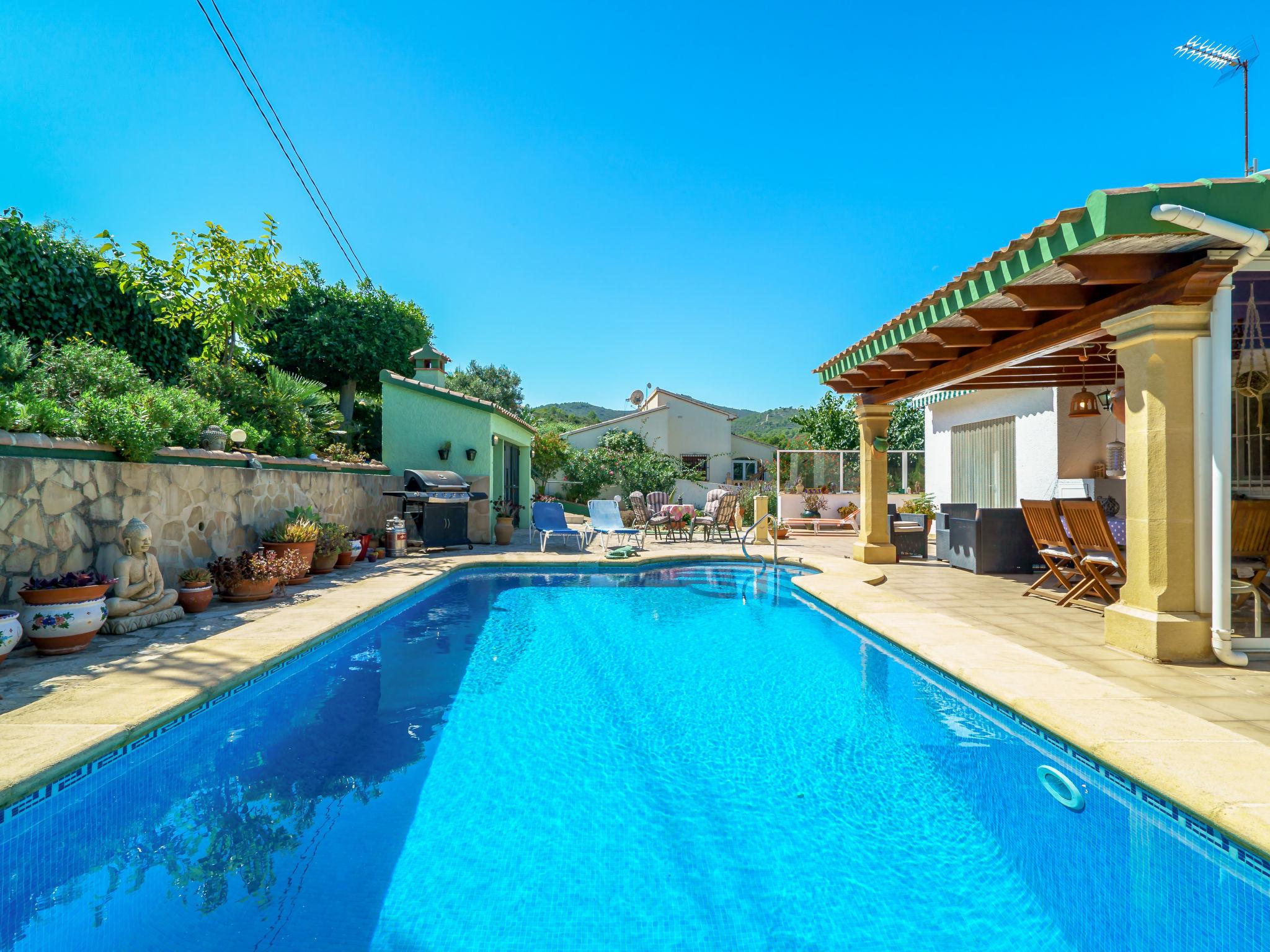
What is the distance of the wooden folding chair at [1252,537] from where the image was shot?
4.68 meters

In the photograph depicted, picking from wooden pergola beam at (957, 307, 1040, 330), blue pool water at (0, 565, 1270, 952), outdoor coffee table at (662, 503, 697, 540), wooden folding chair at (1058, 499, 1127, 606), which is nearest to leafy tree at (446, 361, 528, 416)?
outdoor coffee table at (662, 503, 697, 540)

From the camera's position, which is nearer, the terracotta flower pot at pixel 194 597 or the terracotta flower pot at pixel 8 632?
the terracotta flower pot at pixel 8 632

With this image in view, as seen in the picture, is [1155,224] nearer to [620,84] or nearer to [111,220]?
[620,84]

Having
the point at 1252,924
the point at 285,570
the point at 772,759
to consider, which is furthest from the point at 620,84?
the point at 1252,924

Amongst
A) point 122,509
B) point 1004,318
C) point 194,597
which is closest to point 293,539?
point 194,597

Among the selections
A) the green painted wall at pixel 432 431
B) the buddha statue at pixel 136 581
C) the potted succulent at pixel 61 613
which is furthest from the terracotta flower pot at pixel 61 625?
the green painted wall at pixel 432 431

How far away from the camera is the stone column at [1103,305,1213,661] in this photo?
4.14m

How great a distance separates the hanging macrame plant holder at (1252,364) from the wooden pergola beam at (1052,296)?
2.72 metres

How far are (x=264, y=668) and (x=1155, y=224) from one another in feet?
20.5

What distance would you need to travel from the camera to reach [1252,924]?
201cm

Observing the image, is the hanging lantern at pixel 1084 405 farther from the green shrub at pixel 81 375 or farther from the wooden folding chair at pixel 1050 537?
the green shrub at pixel 81 375

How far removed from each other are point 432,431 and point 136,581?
26.2 feet

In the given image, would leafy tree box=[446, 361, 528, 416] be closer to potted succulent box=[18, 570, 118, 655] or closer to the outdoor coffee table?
the outdoor coffee table

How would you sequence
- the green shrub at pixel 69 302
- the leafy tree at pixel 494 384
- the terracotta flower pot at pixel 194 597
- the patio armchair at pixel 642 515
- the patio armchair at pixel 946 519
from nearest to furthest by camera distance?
the terracotta flower pot at pixel 194 597 → the patio armchair at pixel 946 519 → the green shrub at pixel 69 302 → the patio armchair at pixel 642 515 → the leafy tree at pixel 494 384
